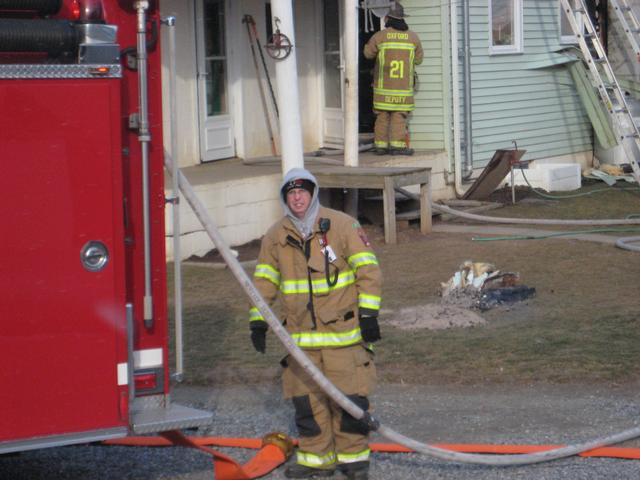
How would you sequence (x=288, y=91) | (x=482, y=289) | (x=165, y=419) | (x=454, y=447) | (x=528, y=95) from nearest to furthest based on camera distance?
(x=165, y=419) → (x=454, y=447) → (x=482, y=289) → (x=288, y=91) → (x=528, y=95)

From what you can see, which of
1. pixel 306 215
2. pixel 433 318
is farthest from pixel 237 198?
pixel 306 215

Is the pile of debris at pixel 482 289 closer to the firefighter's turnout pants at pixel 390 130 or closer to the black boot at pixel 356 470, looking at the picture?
the black boot at pixel 356 470

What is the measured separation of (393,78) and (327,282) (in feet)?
32.9

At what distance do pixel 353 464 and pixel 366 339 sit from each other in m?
0.65

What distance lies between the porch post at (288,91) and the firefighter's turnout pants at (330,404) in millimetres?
5827

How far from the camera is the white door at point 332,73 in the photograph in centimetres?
1667

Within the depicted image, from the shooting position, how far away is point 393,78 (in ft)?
51.0

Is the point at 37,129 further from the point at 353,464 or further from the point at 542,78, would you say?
the point at 542,78

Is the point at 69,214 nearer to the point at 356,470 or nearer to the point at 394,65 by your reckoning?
the point at 356,470

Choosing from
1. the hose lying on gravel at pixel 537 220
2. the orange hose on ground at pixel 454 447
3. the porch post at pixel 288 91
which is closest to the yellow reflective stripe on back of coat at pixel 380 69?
the hose lying on gravel at pixel 537 220

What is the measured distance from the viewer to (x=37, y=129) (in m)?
4.73

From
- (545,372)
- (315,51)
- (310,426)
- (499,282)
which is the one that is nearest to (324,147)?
(315,51)

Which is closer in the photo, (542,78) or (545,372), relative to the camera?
(545,372)

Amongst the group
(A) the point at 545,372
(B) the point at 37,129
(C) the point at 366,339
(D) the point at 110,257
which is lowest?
(A) the point at 545,372
